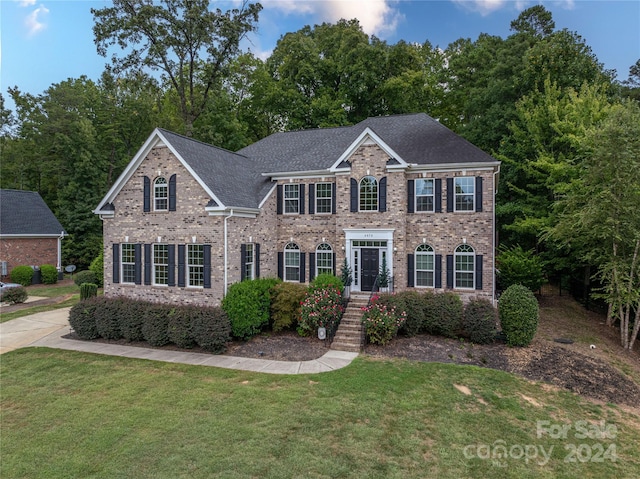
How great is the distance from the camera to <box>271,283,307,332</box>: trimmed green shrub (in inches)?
591

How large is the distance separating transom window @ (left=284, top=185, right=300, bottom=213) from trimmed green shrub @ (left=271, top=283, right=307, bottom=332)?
18.1ft

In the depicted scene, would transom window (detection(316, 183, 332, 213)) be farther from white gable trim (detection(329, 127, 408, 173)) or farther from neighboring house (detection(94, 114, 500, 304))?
white gable trim (detection(329, 127, 408, 173))

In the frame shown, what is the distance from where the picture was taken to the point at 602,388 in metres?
10.6

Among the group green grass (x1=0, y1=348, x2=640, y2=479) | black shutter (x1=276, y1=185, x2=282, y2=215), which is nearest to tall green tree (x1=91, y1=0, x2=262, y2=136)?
black shutter (x1=276, y1=185, x2=282, y2=215)

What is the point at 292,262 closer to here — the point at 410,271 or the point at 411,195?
the point at 410,271

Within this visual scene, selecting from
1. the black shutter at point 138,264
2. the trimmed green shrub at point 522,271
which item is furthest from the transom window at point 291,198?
the trimmed green shrub at point 522,271

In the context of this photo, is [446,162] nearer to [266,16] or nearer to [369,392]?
[369,392]

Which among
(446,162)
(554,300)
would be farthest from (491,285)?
(554,300)

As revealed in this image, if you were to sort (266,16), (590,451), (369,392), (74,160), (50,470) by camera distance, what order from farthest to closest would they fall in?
1. (74,160)
2. (266,16)
3. (369,392)
4. (590,451)
5. (50,470)

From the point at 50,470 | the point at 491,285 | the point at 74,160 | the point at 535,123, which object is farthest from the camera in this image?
the point at 74,160

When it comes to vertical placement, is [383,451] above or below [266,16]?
below

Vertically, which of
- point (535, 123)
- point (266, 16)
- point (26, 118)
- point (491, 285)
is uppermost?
point (266, 16)

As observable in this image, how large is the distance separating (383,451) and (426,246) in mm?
11733

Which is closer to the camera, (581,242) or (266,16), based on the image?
(581,242)
